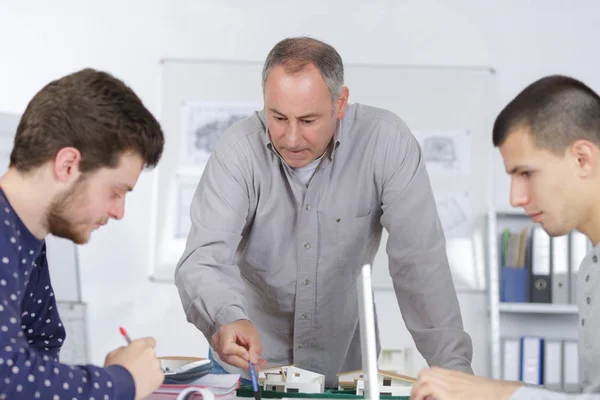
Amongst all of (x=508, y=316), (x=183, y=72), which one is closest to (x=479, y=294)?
(x=508, y=316)

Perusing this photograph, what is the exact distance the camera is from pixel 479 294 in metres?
3.70

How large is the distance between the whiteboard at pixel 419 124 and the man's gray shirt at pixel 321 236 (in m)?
1.54

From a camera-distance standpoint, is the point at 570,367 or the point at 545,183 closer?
the point at 545,183

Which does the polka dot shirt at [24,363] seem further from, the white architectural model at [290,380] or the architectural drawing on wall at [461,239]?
the architectural drawing on wall at [461,239]

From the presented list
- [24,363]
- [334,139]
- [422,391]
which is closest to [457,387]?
[422,391]

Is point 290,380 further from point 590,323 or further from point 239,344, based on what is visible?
Answer: point 590,323

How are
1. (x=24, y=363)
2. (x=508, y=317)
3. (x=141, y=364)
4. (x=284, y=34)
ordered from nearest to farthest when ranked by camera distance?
(x=24, y=363), (x=141, y=364), (x=508, y=317), (x=284, y=34)

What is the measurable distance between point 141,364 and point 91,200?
0.29 m

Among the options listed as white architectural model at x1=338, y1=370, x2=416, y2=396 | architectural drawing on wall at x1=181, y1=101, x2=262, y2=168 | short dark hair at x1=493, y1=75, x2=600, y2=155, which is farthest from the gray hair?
architectural drawing on wall at x1=181, y1=101, x2=262, y2=168

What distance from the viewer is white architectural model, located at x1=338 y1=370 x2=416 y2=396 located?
163 cm

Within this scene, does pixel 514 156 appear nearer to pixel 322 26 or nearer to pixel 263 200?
pixel 263 200

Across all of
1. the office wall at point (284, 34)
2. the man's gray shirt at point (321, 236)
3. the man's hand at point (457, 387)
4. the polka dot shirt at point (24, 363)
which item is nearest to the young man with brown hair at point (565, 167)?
the man's hand at point (457, 387)

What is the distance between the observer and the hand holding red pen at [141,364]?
1279 millimetres

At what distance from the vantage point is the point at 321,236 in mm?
2139
